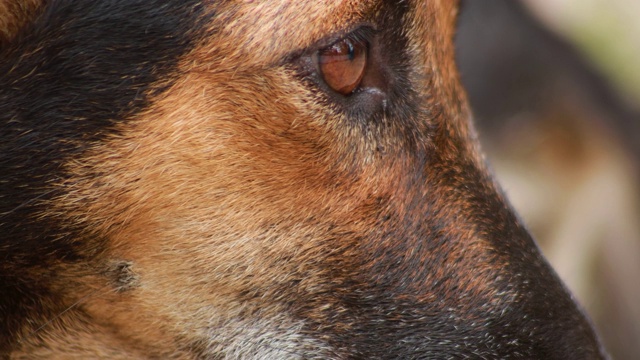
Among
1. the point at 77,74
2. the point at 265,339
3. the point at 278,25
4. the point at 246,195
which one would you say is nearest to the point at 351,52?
the point at 278,25

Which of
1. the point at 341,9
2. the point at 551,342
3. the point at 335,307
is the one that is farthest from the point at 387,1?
the point at 551,342

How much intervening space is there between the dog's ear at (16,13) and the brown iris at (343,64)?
0.83m

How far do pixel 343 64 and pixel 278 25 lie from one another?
26cm

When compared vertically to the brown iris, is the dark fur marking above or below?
below

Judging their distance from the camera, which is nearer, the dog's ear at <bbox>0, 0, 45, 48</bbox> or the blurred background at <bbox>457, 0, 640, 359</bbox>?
the dog's ear at <bbox>0, 0, 45, 48</bbox>

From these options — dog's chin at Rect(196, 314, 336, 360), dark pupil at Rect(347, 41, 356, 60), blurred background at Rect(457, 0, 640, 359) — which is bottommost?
dog's chin at Rect(196, 314, 336, 360)

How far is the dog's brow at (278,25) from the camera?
96.5 inches

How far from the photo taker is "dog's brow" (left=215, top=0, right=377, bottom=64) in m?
2.45

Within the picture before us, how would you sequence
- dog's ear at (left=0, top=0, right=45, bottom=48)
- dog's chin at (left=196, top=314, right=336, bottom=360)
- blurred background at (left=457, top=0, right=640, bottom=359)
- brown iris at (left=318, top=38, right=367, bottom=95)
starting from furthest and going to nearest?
blurred background at (left=457, top=0, right=640, bottom=359)
dog's chin at (left=196, top=314, right=336, bottom=360)
brown iris at (left=318, top=38, right=367, bottom=95)
dog's ear at (left=0, top=0, right=45, bottom=48)

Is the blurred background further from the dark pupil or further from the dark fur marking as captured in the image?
the dark fur marking

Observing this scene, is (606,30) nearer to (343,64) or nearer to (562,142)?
(562,142)

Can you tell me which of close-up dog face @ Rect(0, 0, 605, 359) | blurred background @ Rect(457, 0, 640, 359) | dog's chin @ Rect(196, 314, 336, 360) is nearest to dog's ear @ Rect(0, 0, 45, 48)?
close-up dog face @ Rect(0, 0, 605, 359)

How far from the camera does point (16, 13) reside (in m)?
2.41

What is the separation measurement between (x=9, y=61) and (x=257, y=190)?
802mm
